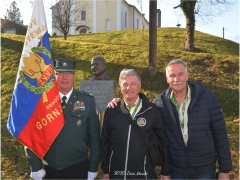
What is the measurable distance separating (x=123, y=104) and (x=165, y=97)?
0.54 meters

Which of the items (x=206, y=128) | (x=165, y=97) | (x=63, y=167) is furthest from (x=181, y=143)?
(x=63, y=167)

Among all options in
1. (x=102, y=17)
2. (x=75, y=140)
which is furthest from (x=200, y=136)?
(x=102, y=17)

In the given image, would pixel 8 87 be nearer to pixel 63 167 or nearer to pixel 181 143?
pixel 63 167

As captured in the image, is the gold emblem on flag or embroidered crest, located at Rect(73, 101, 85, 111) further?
the gold emblem on flag

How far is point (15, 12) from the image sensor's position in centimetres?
4956

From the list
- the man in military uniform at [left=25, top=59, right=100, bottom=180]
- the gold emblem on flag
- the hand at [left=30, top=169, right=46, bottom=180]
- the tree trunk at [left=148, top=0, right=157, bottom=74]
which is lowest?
the hand at [left=30, top=169, right=46, bottom=180]

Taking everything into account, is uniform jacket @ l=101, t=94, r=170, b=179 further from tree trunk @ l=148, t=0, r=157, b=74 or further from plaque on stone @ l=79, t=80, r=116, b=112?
tree trunk @ l=148, t=0, r=157, b=74

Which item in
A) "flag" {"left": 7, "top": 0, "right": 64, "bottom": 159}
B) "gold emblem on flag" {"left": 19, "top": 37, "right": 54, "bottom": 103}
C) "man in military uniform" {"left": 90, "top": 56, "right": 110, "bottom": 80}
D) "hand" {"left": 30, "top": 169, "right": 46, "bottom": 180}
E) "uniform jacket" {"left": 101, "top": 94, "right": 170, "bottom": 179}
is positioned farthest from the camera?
"man in military uniform" {"left": 90, "top": 56, "right": 110, "bottom": 80}

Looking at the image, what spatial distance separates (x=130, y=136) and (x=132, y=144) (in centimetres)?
10

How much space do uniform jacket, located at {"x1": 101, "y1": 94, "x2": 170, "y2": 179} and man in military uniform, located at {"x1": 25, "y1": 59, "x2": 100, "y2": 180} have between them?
0.96ft

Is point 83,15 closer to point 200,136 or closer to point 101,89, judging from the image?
point 101,89

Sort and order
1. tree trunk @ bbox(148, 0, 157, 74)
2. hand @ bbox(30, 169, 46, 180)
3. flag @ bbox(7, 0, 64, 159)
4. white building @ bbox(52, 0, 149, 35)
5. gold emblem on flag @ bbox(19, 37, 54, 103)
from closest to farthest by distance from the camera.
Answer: hand @ bbox(30, 169, 46, 180)
flag @ bbox(7, 0, 64, 159)
gold emblem on flag @ bbox(19, 37, 54, 103)
tree trunk @ bbox(148, 0, 157, 74)
white building @ bbox(52, 0, 149, 35)

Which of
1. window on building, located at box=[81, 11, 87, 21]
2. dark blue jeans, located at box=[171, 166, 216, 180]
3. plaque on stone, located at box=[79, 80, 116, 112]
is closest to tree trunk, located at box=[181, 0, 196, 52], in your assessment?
plaque on stone, located at box=[79, 80, 116, 112]

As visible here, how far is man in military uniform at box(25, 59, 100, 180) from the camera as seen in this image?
321 cm
